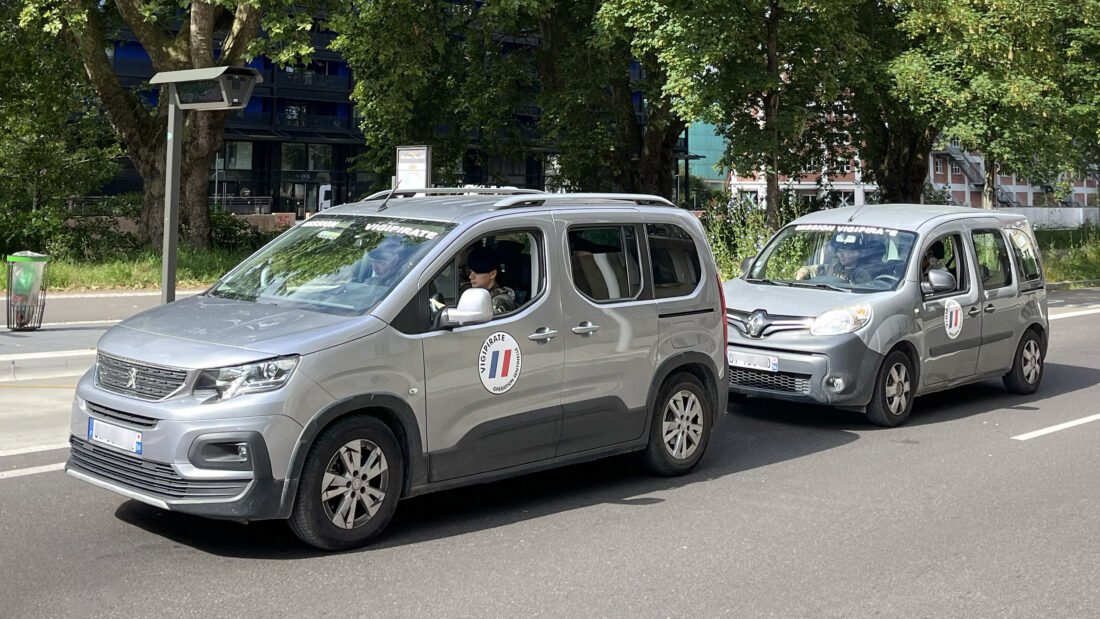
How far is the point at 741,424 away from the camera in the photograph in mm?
9742

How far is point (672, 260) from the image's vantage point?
7.64 meters

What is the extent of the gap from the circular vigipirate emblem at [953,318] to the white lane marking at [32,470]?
7.15m

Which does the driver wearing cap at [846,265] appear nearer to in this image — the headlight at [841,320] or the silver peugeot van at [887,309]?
the silver peugeot van at [887,309]

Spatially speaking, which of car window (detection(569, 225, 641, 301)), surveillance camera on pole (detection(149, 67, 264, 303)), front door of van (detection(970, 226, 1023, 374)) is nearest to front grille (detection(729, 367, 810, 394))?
front door of van (detection(970, 226, 1023, 374))

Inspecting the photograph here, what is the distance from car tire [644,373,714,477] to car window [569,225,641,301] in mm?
736

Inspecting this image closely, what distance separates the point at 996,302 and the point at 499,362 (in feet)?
20.4

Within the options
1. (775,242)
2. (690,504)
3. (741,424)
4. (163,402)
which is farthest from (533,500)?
(775,242)

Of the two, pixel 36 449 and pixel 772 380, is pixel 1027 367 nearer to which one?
pixel 772 380

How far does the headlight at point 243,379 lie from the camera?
5.43 meters

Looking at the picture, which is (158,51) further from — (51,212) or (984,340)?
(984,340)

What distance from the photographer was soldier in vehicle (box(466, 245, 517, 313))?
6578mm

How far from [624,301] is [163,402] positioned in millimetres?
2888

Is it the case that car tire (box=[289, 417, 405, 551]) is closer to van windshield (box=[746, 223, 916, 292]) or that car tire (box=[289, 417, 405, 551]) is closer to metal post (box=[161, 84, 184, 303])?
metal post (box=[161, 84, 184, 303])

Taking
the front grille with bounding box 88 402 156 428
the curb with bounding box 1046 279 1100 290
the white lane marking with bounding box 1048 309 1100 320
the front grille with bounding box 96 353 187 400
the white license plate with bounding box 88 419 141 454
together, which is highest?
the curb with bounding box 1046 279 1100 290
